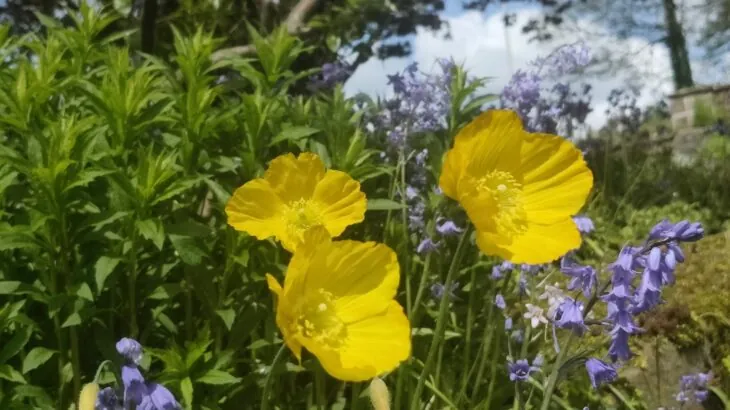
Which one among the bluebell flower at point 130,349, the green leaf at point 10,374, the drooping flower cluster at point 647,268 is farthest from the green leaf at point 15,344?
the drooping flower cluster at point 647,268

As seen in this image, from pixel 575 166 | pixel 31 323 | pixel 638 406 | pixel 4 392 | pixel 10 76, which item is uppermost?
pixel 10 76

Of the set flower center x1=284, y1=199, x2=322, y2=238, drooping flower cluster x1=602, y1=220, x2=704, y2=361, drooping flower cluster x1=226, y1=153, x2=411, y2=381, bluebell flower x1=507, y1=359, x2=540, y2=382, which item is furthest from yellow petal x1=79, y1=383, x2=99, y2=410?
bluebell flower x1=507, y1=359, x2=540, y2=382

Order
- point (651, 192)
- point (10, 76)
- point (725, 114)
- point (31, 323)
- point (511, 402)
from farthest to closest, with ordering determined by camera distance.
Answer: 1. point (725, 114)
2. point (651, 192)
3. point (511, 402)
4. point (10, 76)
5. point (31, 323)

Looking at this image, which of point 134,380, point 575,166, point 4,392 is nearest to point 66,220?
point 4,392

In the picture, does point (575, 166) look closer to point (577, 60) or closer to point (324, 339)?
point (324, 339)

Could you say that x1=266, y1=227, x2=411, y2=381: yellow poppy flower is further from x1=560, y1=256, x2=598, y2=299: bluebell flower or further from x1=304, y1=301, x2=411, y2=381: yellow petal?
x1=560, y1=256, x2=598, y2=299: bluebell flower

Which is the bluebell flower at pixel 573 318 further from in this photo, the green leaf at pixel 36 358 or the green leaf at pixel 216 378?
the green leaf at pixel 36 358

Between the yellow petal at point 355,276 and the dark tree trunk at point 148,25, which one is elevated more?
the dark tree trunk at point 148,25
